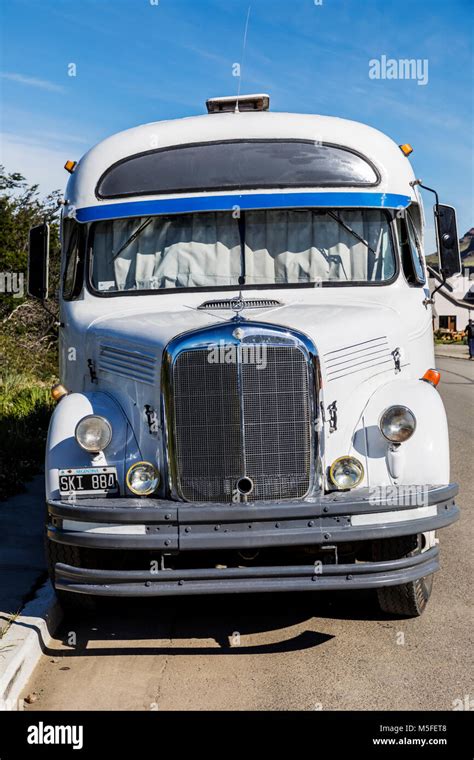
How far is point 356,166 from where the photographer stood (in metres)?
6.05

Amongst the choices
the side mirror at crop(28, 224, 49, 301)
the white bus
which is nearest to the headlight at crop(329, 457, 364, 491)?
the white bus

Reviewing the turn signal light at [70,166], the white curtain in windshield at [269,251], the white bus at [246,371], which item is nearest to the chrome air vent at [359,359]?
the white bus at [246,371]

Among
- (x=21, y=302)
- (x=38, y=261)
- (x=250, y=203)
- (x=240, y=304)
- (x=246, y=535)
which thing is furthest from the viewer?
(x=21, y=302)

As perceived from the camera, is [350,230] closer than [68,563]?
No

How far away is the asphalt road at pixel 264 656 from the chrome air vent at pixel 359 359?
1.58 m

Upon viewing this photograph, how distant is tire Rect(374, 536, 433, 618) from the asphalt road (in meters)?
0.10

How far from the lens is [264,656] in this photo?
5.11 meters

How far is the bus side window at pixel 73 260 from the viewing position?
633 centimetres

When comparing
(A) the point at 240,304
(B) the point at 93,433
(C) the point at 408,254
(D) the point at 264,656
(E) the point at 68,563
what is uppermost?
(C) the point at 408,254

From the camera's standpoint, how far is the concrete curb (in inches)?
175

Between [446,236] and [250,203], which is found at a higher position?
[250,203]

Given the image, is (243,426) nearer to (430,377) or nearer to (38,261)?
(430,377)

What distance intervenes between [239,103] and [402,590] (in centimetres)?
387

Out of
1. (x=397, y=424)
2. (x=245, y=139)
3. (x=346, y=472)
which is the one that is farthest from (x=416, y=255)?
(x=346, y=472)
